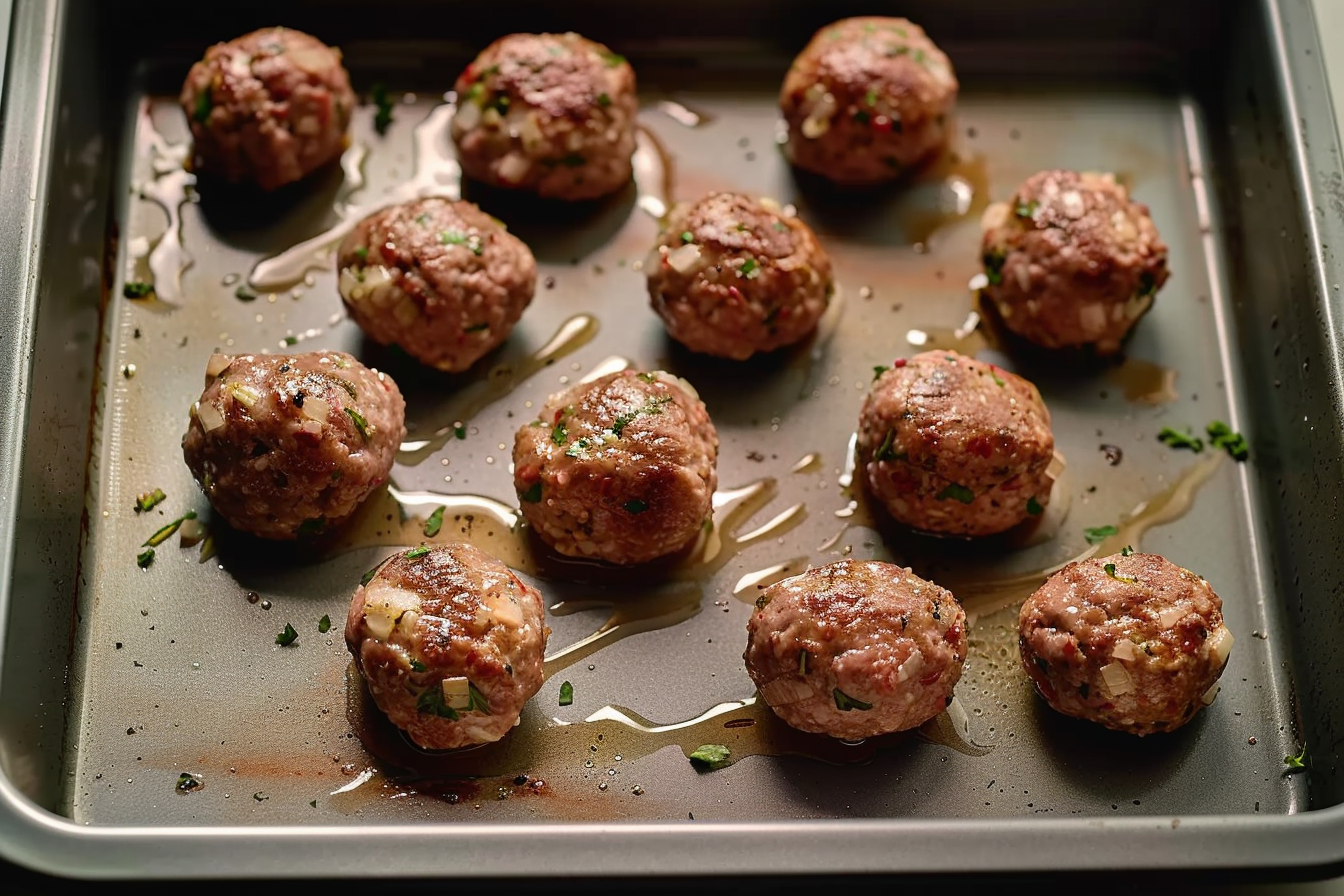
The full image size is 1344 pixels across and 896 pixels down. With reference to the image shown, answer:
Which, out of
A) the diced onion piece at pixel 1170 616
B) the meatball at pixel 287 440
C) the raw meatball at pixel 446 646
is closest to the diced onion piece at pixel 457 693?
the raw meatball at pixel 446 646

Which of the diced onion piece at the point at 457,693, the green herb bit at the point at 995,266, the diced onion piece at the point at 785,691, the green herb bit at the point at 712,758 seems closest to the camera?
the diced onion piece at the point at 457,693

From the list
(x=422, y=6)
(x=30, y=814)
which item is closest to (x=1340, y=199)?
(x=422, y=6)

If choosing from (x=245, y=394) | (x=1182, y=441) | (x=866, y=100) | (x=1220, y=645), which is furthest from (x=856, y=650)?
(x=866, y=100)

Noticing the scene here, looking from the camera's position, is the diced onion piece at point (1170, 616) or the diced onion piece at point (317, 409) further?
the diced onion piece at point (317, 409)

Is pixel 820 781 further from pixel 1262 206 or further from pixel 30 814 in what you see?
pixel 1262 206

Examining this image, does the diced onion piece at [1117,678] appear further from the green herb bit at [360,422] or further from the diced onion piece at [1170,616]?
the green herb bit at [360,422]

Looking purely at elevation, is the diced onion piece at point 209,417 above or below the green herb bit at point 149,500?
above

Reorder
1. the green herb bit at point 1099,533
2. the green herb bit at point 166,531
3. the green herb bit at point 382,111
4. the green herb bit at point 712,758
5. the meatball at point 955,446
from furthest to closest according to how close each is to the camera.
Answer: the green herb bit at point 382,111 < the green herb bit at point 1099,533 < the green herb bit at point 166,531 < the meatball at point 955,446 < the green herb bit at point 712,758

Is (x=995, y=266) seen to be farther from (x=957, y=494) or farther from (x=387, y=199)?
(x=387, y=199)
